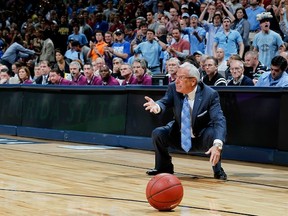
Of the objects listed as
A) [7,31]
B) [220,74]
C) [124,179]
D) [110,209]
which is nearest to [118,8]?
[7,31]

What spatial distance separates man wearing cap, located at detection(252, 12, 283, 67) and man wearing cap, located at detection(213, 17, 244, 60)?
0.61 metres

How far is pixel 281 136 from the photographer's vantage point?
30.1ft

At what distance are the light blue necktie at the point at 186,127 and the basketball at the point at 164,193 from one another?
2.10m

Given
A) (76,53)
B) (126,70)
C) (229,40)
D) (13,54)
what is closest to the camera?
(126,70)

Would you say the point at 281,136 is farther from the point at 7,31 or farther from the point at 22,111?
the point at 7,31

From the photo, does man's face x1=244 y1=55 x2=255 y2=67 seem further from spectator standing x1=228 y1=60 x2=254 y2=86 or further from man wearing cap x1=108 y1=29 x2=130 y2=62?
man wearing cap x1=108 y1=29 x2=130 y2=62

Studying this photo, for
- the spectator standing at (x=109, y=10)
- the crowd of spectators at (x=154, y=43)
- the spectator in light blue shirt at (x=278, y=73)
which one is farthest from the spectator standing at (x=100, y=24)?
the spectator in light blue shirt at (x=278, y=73)

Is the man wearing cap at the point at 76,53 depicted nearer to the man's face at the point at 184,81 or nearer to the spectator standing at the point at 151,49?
the spectator standing at the point at 151,49

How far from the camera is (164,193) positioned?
17.7 feet

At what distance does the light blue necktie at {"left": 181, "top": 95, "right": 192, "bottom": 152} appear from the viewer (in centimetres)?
755

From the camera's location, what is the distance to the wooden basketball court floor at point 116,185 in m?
5.54

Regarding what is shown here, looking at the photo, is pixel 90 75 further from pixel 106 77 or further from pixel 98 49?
pixel 98 49

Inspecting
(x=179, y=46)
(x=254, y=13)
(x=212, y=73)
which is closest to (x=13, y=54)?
(x=179, y=46)

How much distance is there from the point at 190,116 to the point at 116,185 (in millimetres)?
1237
